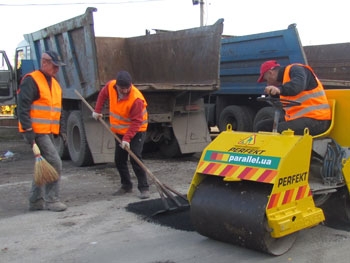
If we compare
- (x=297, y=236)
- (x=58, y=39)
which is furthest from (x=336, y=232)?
(x=58, y=39)

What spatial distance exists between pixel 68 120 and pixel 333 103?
16.0 feet

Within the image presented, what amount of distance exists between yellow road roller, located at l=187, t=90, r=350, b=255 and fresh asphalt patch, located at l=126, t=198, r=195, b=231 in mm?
637

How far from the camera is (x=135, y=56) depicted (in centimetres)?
925

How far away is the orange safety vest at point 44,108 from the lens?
5.04m

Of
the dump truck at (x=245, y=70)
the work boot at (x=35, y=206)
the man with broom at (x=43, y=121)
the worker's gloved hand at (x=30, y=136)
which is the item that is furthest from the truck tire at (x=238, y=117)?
the worker's gloved hand at (x=30, y=136)

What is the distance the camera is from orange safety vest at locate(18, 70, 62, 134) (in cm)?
504

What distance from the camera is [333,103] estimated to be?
4609 millimetres

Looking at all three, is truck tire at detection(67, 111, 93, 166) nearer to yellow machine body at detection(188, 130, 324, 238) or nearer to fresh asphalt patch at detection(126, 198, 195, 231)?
fresh asphalt patch at detection(126, 198, 195, 231)

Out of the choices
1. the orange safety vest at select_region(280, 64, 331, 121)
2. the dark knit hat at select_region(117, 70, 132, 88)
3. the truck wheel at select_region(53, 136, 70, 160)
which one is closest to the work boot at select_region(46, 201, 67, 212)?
the dark knit hat at select_region(117, 70, 132, 88)

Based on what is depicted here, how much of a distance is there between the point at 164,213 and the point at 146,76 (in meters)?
4.54

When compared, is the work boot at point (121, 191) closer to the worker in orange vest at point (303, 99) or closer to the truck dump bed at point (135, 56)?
the truck dump bed at point (135, 56)

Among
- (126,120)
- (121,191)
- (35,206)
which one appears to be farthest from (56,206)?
(126,120)

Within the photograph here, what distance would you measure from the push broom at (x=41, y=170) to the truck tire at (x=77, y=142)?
8.60 feet

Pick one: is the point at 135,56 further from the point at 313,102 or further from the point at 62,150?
the point at 313,102
